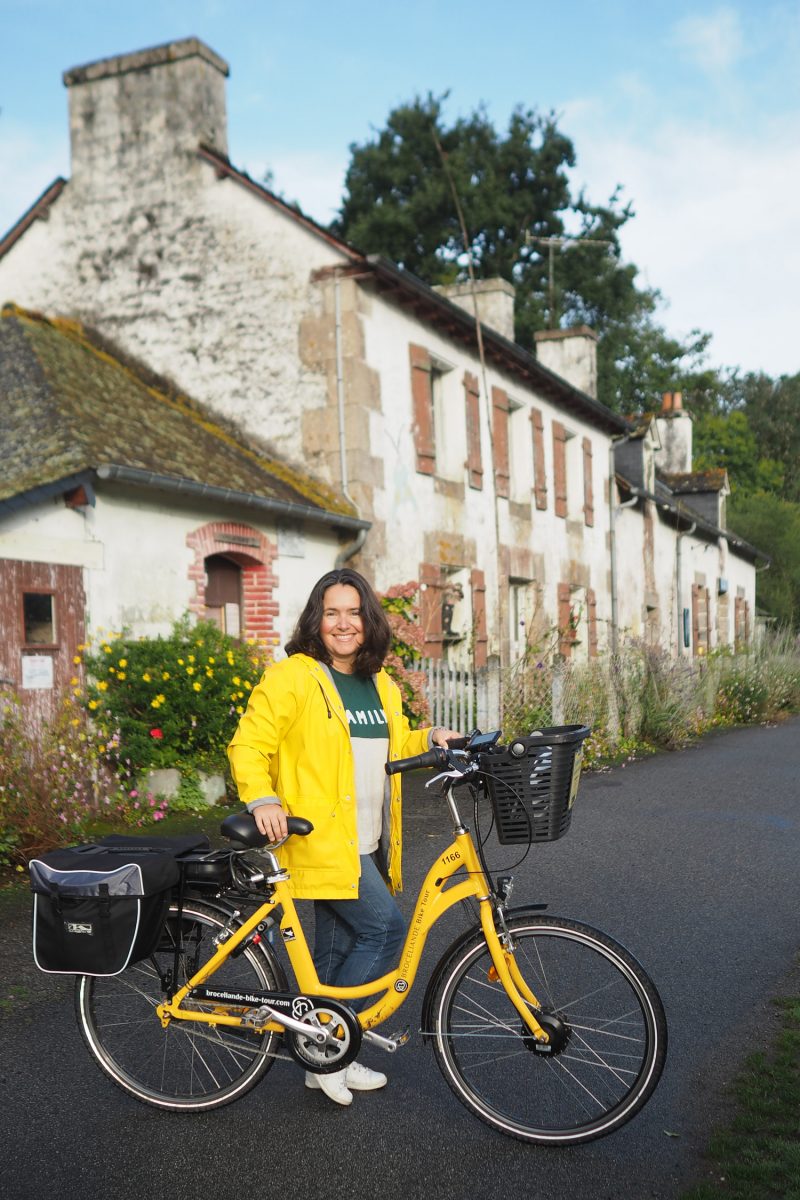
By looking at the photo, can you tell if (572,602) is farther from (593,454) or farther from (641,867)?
(641,867)

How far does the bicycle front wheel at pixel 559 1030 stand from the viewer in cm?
347

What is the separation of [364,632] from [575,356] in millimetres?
22502

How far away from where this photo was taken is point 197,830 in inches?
357

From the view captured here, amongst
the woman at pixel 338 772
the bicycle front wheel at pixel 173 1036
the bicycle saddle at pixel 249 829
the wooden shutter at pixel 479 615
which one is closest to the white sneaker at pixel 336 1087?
the woman at pixel 338 772

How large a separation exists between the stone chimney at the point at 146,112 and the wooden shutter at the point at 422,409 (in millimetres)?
3666

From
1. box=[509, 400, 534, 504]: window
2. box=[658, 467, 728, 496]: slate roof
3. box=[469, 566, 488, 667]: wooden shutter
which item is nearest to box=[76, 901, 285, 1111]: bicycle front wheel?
box=[469, 566, 488, 667]: wooden shutter

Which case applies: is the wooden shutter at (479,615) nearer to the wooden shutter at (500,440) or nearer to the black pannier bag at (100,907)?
the wooden shutter at (500,440)

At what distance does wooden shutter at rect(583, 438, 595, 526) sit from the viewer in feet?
76.9

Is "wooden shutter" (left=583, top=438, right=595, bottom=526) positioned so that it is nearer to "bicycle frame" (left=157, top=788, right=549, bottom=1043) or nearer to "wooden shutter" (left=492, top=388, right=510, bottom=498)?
"wooden shutter" (left=492, top=388, right=510, bottom=498)

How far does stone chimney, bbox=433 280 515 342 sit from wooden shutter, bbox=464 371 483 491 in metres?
3.46

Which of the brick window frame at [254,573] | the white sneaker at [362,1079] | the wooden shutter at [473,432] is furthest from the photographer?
the wooden shutter at [473,432]

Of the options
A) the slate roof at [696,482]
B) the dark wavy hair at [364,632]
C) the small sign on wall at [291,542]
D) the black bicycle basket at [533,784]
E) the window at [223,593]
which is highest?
the slate roof at [696,482]

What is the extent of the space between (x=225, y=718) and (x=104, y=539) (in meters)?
2.04

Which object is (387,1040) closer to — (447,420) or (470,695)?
(470,695)
